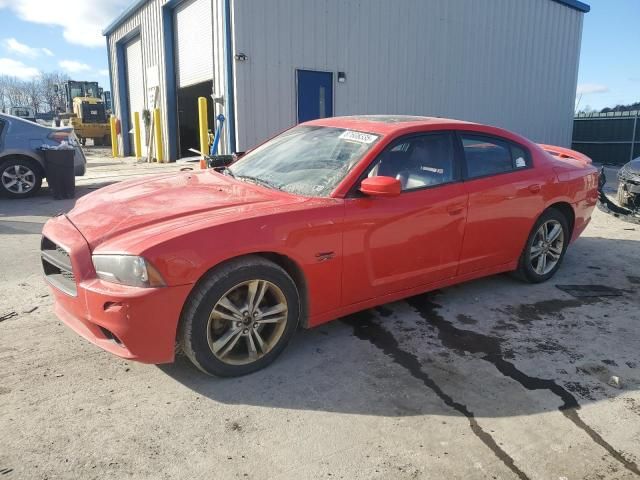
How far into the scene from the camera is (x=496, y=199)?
163 inches

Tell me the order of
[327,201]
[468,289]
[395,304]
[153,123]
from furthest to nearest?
1. [153,123]
2. [468,289]
3. [395,304]
4. [327,201]

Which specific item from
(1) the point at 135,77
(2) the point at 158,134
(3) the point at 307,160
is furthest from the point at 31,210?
(1) the point at 135,77

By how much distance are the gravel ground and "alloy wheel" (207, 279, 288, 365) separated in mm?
168

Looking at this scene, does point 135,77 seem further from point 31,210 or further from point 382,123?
point 382,123

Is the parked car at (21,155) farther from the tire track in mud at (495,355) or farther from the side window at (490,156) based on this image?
the side window at (490,156)

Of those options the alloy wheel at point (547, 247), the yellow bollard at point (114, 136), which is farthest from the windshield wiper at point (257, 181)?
the yellow bollard at point (114, 136)

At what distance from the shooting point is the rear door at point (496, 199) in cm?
403

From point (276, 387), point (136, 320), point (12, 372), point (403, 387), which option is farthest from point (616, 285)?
point (12, 372)

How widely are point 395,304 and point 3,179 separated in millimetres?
8025

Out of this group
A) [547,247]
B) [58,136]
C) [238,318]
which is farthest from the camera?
[58,136]

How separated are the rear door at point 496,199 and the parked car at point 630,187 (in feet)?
12.1

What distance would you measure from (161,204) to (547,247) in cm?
354

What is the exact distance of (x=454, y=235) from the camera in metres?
3.89

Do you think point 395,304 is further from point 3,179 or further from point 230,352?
point 3,179
